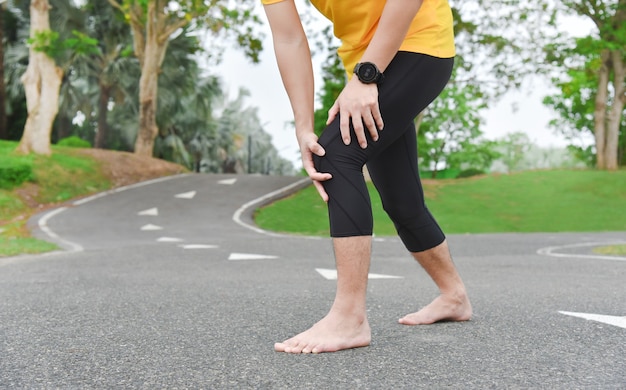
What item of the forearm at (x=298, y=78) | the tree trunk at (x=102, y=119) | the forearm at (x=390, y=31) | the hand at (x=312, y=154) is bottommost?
the hand at (x=312, y=154)

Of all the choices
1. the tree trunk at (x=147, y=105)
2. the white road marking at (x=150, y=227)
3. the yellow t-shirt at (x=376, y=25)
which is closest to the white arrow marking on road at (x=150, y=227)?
the white road marking at (x=150, y=227)

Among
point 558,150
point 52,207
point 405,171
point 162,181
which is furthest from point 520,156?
point 405,171

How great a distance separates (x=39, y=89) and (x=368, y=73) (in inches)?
751

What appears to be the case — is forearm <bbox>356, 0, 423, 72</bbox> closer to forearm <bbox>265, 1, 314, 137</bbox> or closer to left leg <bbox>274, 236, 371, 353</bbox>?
forearm <bbox>265, 1, 314, 137</bbox>

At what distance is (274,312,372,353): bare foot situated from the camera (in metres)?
2.23

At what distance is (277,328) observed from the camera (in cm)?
270

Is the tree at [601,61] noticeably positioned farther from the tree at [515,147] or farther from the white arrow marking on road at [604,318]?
the tree at [515,147]

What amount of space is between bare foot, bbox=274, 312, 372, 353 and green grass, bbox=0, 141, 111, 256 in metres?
11.0

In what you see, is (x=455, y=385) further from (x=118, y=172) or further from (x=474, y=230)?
(x=118, y=172)

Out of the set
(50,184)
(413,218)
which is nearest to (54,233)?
(50,184)

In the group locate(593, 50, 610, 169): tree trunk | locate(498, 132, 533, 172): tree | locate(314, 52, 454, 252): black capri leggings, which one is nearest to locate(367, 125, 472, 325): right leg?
locate(314, 52, 454, 252): black capri leggings

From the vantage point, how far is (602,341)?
A: 2.37m

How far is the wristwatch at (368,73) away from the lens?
230 centimetres

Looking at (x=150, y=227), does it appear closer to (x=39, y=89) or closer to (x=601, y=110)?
(x=39, y=89)
